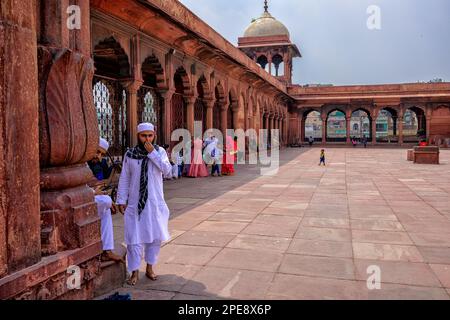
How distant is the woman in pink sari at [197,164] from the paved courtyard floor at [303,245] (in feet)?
9.98

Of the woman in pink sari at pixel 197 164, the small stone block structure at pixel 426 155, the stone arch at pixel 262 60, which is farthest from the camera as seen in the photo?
the stone arch at pixel 262 60

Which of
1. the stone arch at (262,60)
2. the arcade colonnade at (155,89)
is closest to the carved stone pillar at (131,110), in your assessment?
the arcade colonnade at (155,89)

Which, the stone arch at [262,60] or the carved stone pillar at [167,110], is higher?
the stone arch at [262,60]

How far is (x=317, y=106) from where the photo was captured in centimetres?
3231

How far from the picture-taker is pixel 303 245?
14.7ft

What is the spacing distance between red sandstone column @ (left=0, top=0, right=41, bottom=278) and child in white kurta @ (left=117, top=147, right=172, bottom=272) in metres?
0.95

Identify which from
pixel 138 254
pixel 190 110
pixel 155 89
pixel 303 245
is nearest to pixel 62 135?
pixel 138 254

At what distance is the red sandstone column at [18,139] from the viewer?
2.29 meters

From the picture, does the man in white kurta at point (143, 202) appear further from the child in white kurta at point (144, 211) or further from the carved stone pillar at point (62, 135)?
the carved stone pillar at point (62, 135)

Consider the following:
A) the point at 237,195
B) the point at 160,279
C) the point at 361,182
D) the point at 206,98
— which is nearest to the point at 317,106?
the point at 206,98

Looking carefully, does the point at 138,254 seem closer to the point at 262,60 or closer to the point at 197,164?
the point at 197,164

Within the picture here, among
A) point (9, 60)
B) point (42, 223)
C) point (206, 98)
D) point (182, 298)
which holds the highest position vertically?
point (206, 98)
